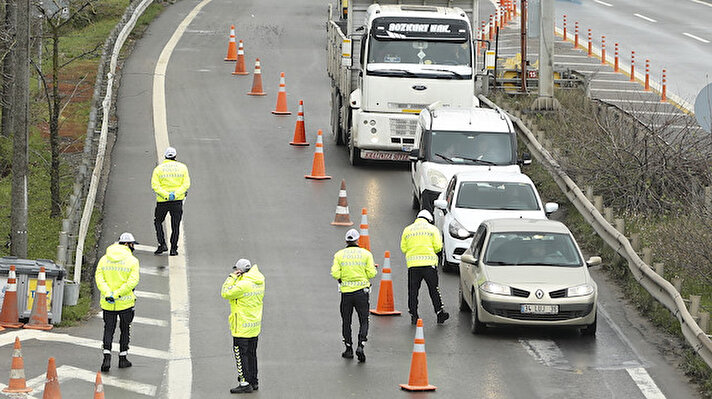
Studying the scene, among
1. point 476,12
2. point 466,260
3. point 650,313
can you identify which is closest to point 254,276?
point 466,260

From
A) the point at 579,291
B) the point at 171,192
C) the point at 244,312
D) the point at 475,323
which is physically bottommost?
the point at 475,323

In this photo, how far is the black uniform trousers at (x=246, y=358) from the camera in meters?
14.7

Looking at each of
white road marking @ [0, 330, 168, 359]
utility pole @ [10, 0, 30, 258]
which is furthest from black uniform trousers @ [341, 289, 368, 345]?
utility pole @ [10, 0, 30, 258]

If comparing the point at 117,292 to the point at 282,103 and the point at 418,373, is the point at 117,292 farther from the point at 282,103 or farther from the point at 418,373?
the point at 282,103

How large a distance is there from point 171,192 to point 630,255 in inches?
283

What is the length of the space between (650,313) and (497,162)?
6.23 meters

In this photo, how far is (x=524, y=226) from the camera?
60.0ft

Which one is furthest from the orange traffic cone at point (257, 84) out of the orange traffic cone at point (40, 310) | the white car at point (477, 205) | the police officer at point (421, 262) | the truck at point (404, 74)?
the orange traffic cone at point (40, 310)

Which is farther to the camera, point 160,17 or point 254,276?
point 160,17

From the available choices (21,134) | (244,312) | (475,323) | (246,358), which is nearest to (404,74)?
(21,134)

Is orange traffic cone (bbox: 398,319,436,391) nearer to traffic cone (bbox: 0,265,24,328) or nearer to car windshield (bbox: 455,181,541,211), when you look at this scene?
traffic cone (bbox: 0,265,24,328)

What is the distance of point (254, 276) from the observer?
48.2 ft

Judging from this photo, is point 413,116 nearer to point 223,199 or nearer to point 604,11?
point 223,199

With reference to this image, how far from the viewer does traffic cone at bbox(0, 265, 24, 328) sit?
56.9ft
